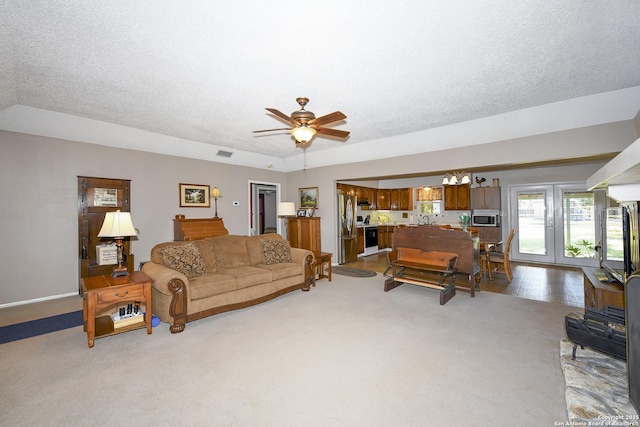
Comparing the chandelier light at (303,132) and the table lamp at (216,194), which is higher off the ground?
the chandelier light at (303,132)

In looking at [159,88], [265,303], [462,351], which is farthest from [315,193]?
[462,351]

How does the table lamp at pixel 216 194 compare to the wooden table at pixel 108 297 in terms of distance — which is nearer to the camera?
the wooden table at pixel 108 297

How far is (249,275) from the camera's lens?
13.2 ft

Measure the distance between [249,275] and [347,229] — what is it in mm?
4039

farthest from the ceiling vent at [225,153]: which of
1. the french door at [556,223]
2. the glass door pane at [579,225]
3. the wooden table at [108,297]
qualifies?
the glass door pane at [579,225]

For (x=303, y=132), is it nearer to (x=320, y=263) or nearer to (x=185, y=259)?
(x=185, y=259)

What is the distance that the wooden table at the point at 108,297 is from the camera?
2.86 metres

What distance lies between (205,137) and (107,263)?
2.91m

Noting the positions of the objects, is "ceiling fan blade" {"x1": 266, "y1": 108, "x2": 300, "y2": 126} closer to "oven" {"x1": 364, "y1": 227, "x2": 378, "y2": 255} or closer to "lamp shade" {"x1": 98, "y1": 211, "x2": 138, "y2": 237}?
"lamp shade" {"x1": 98, "y1": 211, "x2": 138, "y2": 237}

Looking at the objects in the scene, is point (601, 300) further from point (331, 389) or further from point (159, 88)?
point (159, 88)

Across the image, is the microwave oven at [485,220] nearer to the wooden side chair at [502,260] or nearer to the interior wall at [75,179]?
the wooden side chair at [502,260]

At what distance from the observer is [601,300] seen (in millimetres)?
2920

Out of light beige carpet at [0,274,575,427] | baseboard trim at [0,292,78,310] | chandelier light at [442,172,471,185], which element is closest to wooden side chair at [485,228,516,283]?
chandelier light at [442,172,471,185]

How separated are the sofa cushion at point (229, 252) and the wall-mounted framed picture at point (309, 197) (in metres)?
3.14
